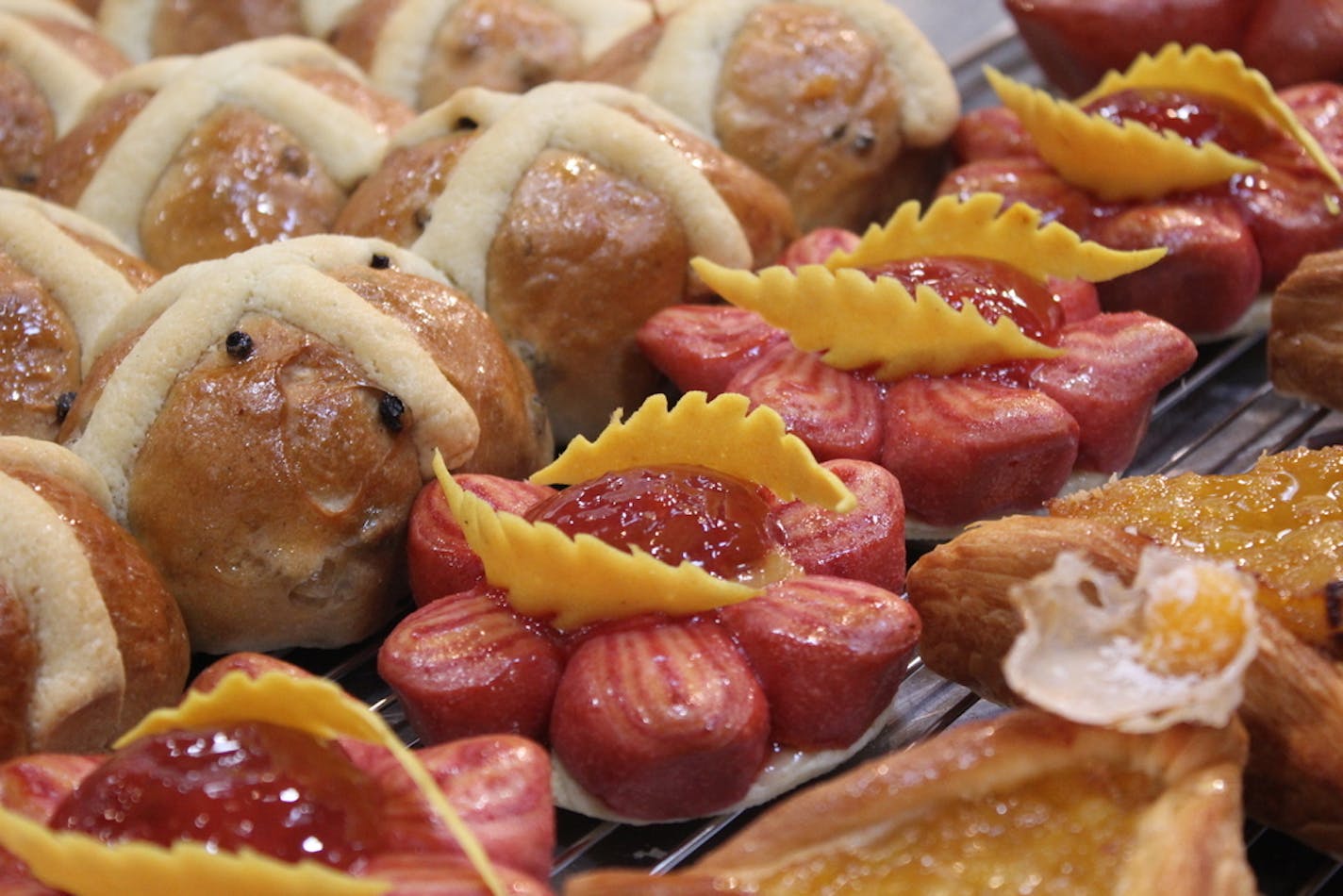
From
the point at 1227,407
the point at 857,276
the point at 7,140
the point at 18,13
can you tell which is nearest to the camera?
the point at 857,276

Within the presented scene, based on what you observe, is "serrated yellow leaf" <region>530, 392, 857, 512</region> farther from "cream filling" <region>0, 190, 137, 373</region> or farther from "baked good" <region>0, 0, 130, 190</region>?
"baked good" <region>0, 0, 130, 190</region>

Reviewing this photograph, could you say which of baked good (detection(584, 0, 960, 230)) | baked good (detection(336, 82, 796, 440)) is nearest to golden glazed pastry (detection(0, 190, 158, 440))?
baked good (detection(336, 82, 796, 440))

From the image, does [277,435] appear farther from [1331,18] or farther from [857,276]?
[1331,18]

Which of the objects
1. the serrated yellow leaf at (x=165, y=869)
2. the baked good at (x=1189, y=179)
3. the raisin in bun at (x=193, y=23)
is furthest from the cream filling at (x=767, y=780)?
the raisin in bun at (x=193, y=23)

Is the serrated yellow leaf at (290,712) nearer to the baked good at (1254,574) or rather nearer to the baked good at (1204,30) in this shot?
the baked good at (1254,574)

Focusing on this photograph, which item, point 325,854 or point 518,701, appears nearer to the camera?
point 325,854

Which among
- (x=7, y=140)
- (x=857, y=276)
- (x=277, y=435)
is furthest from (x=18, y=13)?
(x=857, y=276)

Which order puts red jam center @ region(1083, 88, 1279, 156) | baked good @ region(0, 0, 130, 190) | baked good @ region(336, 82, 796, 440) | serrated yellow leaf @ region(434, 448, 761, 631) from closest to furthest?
serrated yellow leaf @ region(434, 448, 761, 631)
baked good @ region(336, 82, 796, 440)
red jam center @ region(1083, 88, 1279, 156)
baked good @ region(0, 0, 130, 190)
